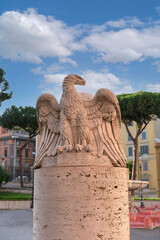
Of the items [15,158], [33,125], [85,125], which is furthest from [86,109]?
[15,158]

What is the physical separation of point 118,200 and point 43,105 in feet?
5.75

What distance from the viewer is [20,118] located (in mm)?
23484

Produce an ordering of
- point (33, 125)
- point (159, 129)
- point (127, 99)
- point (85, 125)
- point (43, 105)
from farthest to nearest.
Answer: point (159, 129) → point (33, 125) → point (127, 99) → point (43, 105) → point (85, 125)

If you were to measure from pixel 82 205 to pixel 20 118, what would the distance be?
69.2 feet

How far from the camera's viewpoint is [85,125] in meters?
3.49

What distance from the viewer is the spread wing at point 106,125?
137 inches

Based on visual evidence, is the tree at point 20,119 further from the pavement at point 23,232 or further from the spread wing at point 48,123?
the spread wing at point 48,123

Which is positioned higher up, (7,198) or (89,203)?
(89,203)

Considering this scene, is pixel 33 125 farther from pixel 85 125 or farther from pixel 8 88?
pixel 85 125

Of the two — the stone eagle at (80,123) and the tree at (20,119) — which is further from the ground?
the tree at (20,119)

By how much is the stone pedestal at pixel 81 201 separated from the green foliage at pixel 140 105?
16.4 metres

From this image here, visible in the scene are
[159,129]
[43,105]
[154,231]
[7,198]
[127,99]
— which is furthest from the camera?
[159,129]

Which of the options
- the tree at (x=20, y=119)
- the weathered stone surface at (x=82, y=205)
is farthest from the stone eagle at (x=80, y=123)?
the tree at (x=20, y=119)

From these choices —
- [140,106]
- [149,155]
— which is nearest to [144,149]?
[149,155]
